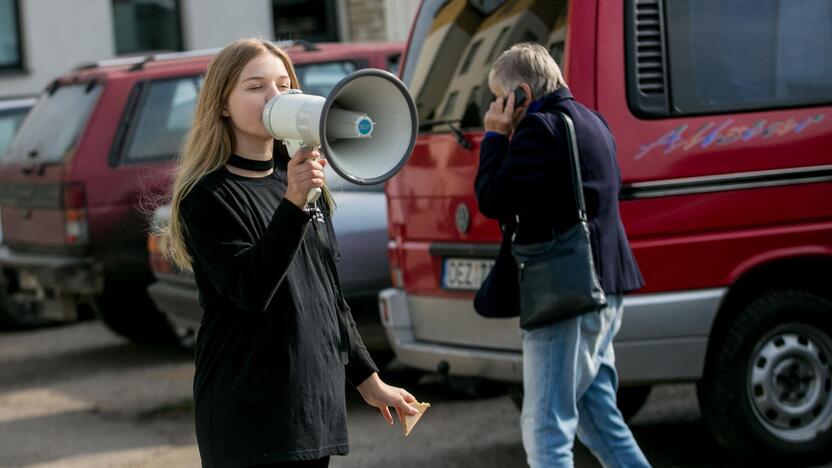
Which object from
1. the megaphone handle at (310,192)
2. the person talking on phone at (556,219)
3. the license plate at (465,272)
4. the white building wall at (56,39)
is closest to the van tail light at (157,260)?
the license plate at (465,272)

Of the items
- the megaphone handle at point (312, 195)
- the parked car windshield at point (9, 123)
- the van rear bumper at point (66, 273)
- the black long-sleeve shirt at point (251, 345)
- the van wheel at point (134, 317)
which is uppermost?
the megaphone handle at point (312, 195)

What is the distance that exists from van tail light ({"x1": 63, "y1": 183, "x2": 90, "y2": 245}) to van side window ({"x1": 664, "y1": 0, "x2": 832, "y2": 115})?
482cm

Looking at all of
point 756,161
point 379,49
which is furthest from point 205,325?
point 379,49

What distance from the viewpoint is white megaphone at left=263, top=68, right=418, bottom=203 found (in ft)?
9.85

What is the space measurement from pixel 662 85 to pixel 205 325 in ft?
8.90

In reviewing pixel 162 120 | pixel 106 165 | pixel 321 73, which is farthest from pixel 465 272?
pixel 162 120

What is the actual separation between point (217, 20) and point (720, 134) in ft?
47.9

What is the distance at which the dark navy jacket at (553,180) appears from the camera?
4.64 m

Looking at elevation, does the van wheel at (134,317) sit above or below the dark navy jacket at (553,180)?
below

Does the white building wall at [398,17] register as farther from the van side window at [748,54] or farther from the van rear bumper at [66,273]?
the van side window at [748,54]

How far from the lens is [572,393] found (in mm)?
4684

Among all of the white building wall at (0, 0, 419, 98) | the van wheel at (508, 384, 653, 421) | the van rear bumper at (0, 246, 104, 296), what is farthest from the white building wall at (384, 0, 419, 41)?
the van wheel at (508, 384, 653, 421)

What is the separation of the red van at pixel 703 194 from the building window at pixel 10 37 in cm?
1297

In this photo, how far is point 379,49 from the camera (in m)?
9.53
